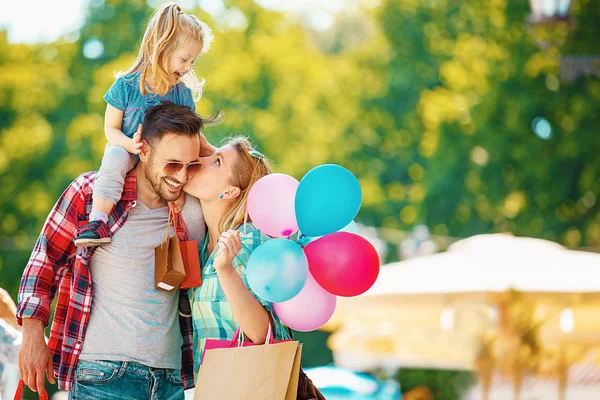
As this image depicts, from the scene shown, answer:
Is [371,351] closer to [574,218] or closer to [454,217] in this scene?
[574,218]

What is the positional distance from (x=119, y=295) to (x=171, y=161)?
0.53 meters

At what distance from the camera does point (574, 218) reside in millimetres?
17766

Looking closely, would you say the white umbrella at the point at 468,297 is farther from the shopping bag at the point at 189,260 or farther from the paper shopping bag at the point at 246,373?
the paper shopping bag at the point at 246,373

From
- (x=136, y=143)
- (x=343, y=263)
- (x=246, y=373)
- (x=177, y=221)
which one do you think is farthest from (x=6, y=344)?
(x=343, y=263)

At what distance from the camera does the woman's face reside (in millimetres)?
3393

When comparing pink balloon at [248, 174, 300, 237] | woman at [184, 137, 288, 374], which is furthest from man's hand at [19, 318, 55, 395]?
pink balloon at [248, 174, 300, 237]

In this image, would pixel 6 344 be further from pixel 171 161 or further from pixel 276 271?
pixel 276 271

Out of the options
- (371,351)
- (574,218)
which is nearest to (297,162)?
(574,218)

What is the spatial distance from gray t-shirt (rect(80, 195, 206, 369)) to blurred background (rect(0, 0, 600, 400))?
8637 millimetres

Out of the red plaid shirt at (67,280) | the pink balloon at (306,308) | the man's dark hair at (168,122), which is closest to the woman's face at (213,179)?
the man's dark hair at (168,122)

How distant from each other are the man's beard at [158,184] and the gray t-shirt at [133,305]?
4.4 inches

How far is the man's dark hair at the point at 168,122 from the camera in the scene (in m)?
3.32

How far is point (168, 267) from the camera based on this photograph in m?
3.22

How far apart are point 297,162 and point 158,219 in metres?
17.2
